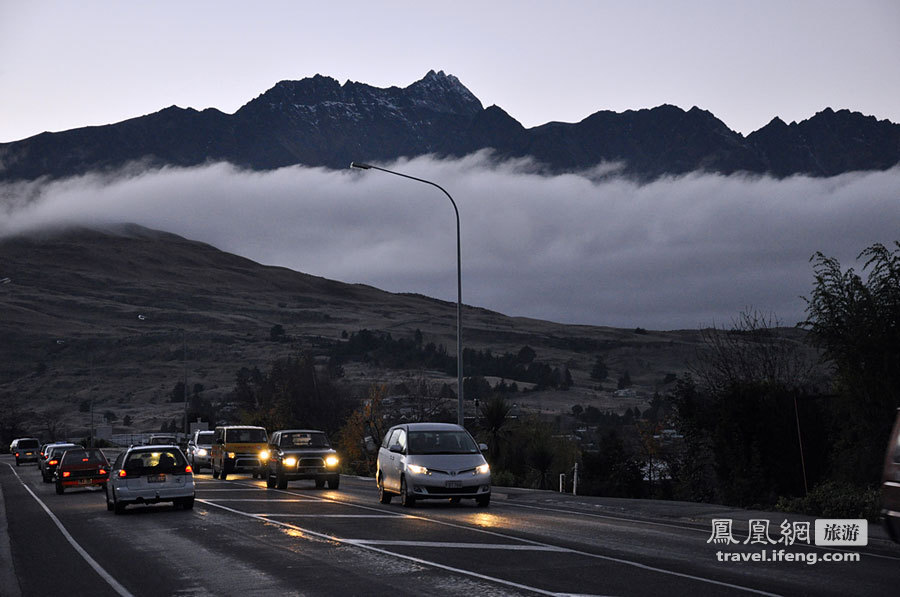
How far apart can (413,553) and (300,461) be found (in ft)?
55.6

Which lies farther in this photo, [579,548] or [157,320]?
[157,320]

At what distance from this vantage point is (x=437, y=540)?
15945 millimetres

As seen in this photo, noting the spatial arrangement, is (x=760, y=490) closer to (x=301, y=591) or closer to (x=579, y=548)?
(x=579, y=548)

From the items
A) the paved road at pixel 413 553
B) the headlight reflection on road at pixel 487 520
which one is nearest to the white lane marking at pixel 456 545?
the paved road at pixel 413 553

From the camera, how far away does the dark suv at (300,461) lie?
30.8 m

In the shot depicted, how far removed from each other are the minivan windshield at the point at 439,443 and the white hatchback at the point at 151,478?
5248 millimetres

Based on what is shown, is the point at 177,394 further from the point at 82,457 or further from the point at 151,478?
the point at 151,478

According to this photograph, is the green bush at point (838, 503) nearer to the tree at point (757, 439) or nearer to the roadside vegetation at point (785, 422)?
the roadside vegetation at point (785, 422)

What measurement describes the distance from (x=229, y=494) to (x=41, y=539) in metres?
10.6

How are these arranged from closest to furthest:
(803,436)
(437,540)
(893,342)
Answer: (437,540) → (893,342) → (803,436)

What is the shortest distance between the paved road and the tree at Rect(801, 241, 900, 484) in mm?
4218

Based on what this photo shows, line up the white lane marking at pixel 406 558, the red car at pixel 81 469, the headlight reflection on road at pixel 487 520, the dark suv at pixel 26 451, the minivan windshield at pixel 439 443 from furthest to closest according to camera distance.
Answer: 1. the dark suv at pixel 26 451
2. the red car at pixel 81 469
3. the minivan windshield at pixel 439 443
4. the headlight reflection on road at pixel 487 520
5. the white lane marking at pixel 406 558

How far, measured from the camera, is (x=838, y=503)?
19.0m

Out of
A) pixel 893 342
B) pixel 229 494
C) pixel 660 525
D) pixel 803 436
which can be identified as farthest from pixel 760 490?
pixel 229 494
